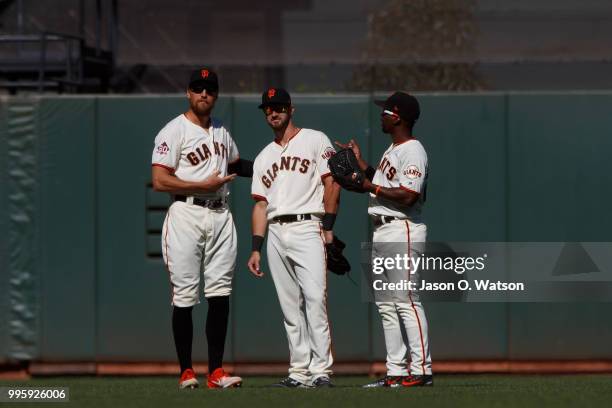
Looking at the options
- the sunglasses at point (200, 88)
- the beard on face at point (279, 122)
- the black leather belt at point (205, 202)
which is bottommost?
the black leather belt at point (205, 202)

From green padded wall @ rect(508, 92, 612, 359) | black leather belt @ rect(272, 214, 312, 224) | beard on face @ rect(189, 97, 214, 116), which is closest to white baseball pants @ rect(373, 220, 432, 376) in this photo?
black leather belt @ rect(272, 214, 312, 224)

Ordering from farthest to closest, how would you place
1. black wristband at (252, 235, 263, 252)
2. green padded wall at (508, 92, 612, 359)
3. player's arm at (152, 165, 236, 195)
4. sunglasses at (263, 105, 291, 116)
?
green padded wall at (508, 92, 612, 359)
black wristband at (252, 235, 263, 252)
sunglasses at (263, 105, 291, 116)
player's arm at (152, 165, 236, 195)

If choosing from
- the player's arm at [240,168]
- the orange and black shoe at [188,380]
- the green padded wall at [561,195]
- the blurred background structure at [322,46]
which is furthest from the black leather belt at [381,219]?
the blurred background structure at [322,46]

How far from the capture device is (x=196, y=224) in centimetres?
758

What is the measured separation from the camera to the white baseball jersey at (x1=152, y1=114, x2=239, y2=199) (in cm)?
758

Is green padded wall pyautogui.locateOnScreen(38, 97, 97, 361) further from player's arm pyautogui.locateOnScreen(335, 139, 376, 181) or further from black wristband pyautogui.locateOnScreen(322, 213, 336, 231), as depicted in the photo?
black wristband pyautogui.locateOnScreen(322, 213, 336, 231)

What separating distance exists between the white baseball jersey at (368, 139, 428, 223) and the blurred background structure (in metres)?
3.64

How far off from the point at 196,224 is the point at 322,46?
4.70m

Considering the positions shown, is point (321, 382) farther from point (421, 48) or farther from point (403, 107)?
point (421, 48)

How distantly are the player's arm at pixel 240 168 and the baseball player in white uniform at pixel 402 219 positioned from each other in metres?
0.64

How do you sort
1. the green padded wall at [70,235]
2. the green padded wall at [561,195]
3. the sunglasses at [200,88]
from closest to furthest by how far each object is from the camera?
1. the sunglasses at [200,88]
2. the green padded wall at [561,195]
3. the green padded wall at [70,235]

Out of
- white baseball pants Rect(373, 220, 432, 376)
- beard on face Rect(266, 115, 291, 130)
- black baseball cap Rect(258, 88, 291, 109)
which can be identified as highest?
black baseball cap Rect(258, 88, 291, 109)

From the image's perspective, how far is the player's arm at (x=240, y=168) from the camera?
7.96 meters

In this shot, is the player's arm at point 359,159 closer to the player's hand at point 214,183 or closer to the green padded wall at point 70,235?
the player's hand at point 214,183
